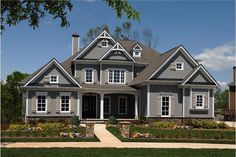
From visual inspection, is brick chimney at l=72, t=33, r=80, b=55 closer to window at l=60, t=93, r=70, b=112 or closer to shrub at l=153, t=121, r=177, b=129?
window at l=60, t=93, r=70, b=112

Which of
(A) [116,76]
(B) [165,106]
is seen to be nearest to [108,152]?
(B) [165,106]

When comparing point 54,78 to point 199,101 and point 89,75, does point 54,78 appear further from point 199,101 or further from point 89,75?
point 199,101

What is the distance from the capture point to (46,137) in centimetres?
1869

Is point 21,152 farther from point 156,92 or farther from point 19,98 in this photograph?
point 19,98

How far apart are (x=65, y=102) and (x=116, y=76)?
576cm

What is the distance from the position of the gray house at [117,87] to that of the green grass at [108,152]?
50.5 feet

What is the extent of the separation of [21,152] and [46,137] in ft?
17.6

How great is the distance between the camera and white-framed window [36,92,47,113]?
29672 millimetres

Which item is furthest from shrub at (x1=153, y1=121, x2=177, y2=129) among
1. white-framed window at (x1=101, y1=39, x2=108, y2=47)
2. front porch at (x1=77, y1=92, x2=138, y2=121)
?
white-framed window at (x1=101, y1=39, x2=108, y2=47)

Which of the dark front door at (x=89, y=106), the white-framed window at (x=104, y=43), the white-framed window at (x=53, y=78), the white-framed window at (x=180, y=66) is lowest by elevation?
the dark front door at (x=89, y=106)

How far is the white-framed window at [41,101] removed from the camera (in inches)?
1168

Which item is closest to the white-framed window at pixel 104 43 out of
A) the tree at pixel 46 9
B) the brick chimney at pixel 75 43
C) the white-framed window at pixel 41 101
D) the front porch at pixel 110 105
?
the brick chimney at pixel 75 43

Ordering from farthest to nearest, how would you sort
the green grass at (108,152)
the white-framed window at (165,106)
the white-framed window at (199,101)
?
the white-framed window at (199,101) → the white-framed window at (165,106) → the green grass at (108,152)

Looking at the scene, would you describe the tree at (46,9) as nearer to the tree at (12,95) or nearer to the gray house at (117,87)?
the gray house at (117,87)
